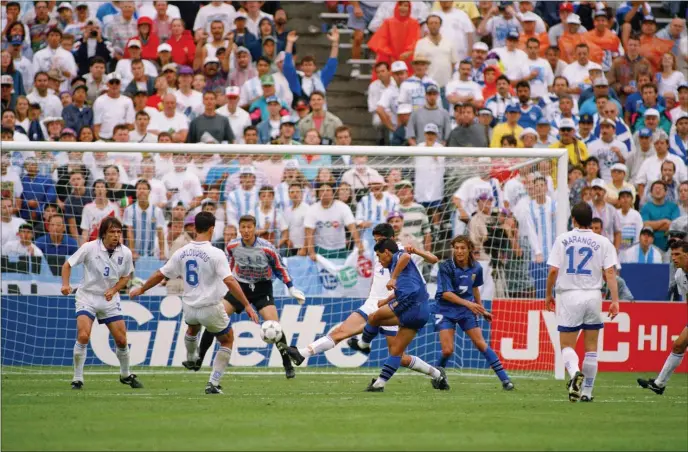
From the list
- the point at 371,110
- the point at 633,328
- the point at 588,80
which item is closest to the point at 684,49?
the point at 588,80

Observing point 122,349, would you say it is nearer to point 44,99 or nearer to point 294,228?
point 294,228

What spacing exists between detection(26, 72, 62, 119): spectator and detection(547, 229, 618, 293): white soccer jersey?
A: 11.3 metres

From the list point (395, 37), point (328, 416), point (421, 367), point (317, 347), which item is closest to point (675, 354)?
point (421, 367)

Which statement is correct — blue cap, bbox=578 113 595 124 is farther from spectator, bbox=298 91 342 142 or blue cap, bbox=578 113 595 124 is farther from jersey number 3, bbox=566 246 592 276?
jersey number 3, bbox=566 246 592 276

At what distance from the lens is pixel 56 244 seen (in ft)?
58.2

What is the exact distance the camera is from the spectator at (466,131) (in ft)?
68.2

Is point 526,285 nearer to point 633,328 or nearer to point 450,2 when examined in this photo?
point 633,328

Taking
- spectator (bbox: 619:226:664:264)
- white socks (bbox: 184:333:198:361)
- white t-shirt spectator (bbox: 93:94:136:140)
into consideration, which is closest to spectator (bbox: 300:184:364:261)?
white socks (bbox: 184:333:198:361)

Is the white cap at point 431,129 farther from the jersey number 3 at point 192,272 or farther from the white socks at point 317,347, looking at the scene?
the jersey number 3 at point 192,272

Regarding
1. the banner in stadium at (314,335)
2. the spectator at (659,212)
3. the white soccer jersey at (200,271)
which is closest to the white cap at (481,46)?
the spectator at (659,212)

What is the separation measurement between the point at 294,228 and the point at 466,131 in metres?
4.07

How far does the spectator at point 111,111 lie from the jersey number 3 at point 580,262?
10.3 metres

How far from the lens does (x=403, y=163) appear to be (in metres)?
19.8

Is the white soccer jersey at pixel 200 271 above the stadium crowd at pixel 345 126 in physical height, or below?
below
